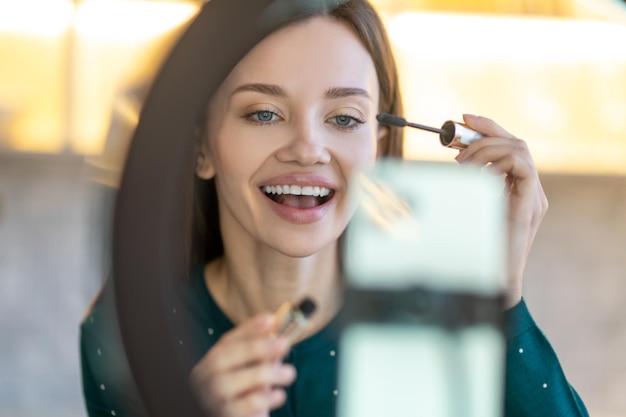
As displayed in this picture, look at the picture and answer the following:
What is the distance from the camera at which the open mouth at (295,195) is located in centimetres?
47

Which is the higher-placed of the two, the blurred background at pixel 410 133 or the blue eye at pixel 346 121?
the blurred background at pixel 410 133

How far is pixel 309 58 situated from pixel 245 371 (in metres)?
0.16

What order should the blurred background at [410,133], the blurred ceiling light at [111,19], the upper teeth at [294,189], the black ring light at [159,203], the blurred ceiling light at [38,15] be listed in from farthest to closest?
1. the blurred ceiling light at [38,15]
2. the blurred ceiling light at [111,19]
3. the blurred background at [410,133]
4. the upper teeth at [294,189]
5. the black ring light at [159,203]

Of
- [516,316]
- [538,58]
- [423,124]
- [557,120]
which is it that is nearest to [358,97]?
[423,124]

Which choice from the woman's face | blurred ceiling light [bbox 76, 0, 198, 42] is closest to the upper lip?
the woman's face

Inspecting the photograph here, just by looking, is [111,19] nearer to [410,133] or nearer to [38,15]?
[38,15]

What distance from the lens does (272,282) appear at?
0.52 m

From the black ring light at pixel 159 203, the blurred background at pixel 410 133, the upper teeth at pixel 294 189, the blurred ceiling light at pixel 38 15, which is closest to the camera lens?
the black ring light at pixel 159 203

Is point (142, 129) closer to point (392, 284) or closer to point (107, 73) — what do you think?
point (392, 284)

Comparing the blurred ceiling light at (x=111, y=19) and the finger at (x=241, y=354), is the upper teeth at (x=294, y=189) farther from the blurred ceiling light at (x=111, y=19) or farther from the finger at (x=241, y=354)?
the blurred ceiling light at (x=111, y=19)

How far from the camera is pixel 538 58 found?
2.49ft

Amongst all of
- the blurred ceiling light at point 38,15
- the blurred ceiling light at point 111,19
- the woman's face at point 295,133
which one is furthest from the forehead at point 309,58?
the blurred ceiling light at point 38,15

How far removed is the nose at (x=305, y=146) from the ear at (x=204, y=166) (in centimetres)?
4

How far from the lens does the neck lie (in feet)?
1.68
